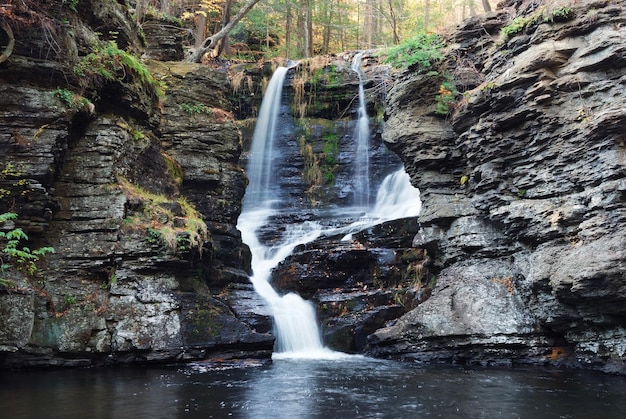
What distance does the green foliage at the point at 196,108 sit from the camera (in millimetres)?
14156

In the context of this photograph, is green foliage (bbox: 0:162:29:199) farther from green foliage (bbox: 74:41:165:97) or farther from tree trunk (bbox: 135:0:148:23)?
tree trunk (bbox: 135:0:148:23)

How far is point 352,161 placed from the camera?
21500 millimetres

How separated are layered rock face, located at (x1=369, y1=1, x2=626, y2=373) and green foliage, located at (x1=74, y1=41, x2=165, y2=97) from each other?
8.16 meters

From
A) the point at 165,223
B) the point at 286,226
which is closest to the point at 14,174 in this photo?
the point at 165,223

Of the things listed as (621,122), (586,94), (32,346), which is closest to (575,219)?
(621,122)

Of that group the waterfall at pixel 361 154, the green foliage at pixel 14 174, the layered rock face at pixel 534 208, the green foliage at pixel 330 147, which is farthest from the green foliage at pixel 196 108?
the green foliage at pixel 330 147

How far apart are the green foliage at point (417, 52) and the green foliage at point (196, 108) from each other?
17.8ft

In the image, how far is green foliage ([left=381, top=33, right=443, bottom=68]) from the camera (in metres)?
13.7

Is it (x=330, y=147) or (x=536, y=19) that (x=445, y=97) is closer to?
(x=536, y=19)

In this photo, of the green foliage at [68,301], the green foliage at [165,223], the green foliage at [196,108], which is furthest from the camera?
the green foliage at [196,108]

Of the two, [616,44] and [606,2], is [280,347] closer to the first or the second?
[616,44]

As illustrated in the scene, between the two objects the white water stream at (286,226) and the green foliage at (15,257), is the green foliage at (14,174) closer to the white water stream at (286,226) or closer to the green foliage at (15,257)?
the green foliage at (15,257)

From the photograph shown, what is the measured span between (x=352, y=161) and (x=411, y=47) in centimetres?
796

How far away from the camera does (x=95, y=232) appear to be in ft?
32.9
